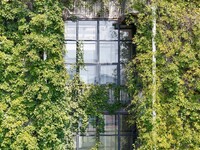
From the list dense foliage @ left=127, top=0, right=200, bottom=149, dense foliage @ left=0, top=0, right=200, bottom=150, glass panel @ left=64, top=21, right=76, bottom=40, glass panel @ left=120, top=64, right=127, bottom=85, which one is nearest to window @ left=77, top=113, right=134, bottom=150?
glass panel @ left=120, top=64, right=127, bottom=85

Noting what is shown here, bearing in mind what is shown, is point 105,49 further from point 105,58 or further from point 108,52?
point 105,58

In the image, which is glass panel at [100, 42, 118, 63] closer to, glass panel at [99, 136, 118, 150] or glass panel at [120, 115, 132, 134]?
glass panel at [120, 115, 132, 134]

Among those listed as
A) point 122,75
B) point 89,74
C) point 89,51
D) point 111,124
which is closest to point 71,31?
point 89,51

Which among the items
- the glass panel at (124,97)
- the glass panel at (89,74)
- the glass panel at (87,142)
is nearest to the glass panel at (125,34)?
the glass panel at (89,74)

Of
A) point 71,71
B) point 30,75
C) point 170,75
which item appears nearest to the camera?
point 170,75

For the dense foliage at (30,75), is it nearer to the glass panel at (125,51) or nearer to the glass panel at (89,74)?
the glass panel at (89,74)

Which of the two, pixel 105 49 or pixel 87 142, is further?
pixel 105 49
